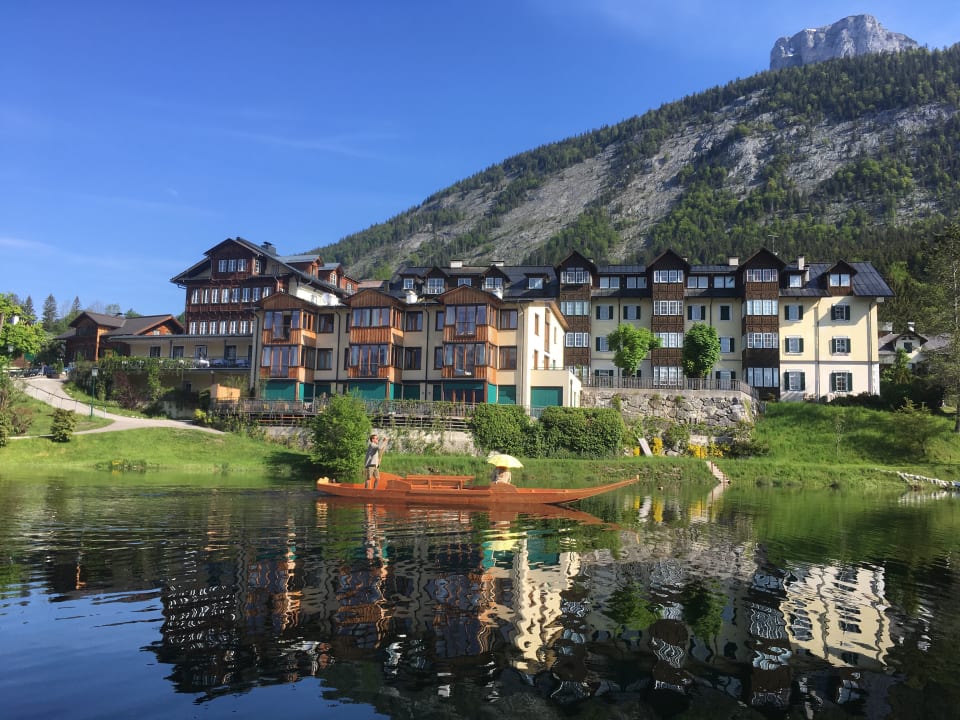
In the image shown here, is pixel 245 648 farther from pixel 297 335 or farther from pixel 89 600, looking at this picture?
pixel 297 335

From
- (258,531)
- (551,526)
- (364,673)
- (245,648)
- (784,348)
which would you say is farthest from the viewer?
(784,348)

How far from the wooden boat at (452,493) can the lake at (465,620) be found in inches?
224

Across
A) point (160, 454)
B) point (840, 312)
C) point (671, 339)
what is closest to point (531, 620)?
point (160, 454)

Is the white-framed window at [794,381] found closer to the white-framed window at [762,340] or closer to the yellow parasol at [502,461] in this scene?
the white-framed window at [762,340]

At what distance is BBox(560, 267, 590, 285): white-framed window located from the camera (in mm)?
73312

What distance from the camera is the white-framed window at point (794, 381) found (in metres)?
68.8

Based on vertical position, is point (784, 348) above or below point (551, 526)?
above

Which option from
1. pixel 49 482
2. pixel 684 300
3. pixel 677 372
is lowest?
pixel 49 482

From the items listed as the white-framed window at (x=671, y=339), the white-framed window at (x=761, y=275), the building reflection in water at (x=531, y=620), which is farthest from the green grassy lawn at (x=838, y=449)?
the building reflection in water at (x=531, y=620)

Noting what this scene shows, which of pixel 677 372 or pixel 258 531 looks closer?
pixel 258 531

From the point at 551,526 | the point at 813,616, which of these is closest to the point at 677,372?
the point at 551,526

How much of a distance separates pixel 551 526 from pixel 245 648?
49.9 feet

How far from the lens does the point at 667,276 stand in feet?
236

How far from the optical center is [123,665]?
373 inches
